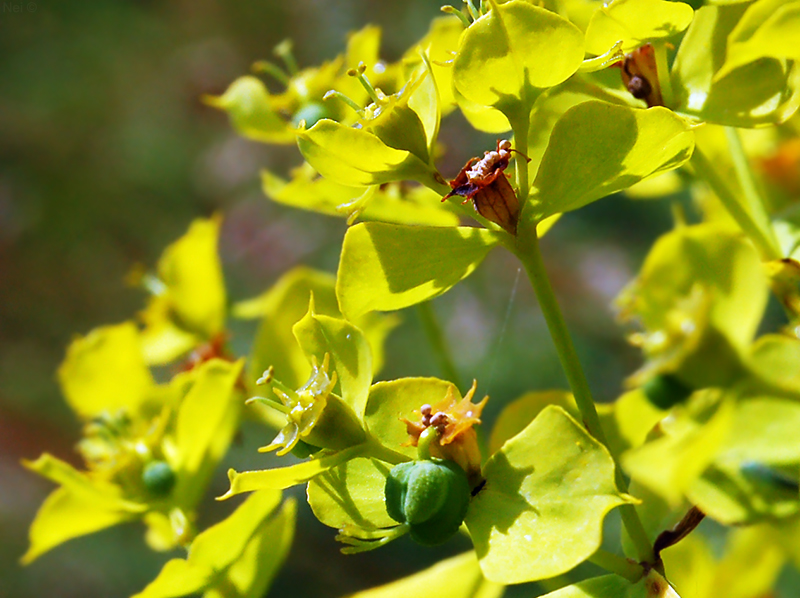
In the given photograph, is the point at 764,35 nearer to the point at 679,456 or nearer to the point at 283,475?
the point at 679,456

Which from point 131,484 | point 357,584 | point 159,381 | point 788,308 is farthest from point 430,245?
point 357,584

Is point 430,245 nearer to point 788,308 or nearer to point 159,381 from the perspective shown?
point 788,308

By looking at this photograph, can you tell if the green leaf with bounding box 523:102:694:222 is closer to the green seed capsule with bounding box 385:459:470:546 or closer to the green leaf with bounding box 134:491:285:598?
the green seed capsule with bounding box 385:459:470:546

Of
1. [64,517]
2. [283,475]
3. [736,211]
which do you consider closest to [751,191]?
[736,211]

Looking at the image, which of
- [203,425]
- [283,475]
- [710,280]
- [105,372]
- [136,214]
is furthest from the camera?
[136,214]

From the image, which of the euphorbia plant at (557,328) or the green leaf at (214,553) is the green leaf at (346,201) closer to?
the euphorbia plant at (557,328)

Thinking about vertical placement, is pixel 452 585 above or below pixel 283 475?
below

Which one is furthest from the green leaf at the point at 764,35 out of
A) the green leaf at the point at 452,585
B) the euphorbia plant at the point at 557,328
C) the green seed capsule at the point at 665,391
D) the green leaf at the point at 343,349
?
the green leaf at the point at 452,585
